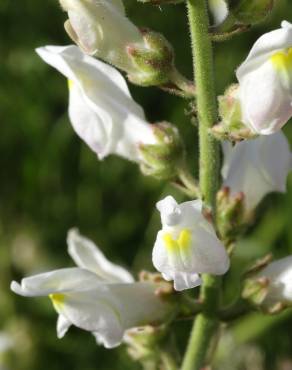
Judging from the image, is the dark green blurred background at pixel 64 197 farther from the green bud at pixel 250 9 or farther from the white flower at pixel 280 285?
the green bud at pixel 250 9

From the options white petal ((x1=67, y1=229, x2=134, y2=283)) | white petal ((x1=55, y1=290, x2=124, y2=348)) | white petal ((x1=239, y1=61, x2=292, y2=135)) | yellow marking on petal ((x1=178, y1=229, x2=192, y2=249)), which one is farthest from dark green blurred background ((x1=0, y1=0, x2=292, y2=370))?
white petal ((x1=239, y1=61, x2=292, y2=135))

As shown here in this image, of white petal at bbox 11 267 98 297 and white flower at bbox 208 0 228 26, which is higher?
white flower at bbox 208 0 228 26

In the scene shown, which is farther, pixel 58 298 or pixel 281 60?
pixel 58 298

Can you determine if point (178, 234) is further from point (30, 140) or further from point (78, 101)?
point (30, 140)

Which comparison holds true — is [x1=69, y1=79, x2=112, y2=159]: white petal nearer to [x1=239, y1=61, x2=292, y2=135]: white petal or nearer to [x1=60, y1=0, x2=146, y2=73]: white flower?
[x1=60, y1=0, x2=146, y2=73]: white flower

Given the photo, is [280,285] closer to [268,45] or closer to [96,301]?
[96,301]

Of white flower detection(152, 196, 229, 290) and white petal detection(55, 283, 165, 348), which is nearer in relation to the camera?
white flower detection(152, 196, 229, 290)

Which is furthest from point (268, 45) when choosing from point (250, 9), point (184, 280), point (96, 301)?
point (96, 301)
